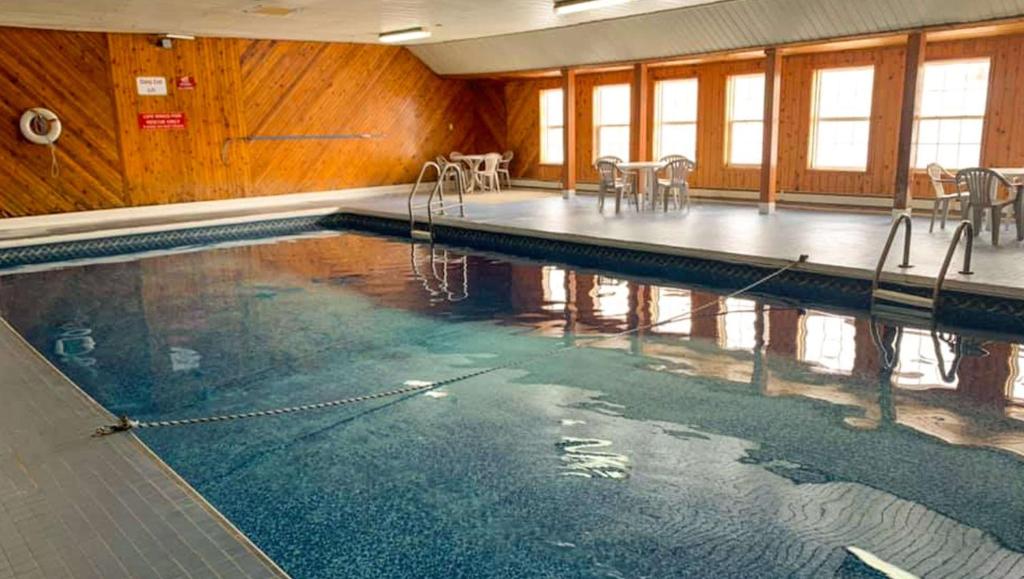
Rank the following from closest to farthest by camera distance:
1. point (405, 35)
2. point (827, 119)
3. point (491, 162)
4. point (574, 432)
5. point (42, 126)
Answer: point (574, 432) → point (42, 126) → point (827, 119) → point (405, 35) → point (491, 162)

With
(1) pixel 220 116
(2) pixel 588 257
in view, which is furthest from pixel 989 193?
(1) pixel 220 116

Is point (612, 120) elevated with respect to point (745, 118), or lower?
elevated

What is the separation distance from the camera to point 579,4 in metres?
7.99

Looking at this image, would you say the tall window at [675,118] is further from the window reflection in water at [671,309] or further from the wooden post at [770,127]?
the window reflection in water at [671,309]

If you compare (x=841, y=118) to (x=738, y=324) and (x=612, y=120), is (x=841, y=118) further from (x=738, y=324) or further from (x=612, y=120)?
(x=738, y=324)

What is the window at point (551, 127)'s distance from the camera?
13477mm

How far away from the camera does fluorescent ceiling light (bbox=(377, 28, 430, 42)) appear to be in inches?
415

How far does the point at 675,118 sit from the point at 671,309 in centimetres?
666

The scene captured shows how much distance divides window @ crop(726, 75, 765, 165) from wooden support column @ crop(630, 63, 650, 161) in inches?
52.0

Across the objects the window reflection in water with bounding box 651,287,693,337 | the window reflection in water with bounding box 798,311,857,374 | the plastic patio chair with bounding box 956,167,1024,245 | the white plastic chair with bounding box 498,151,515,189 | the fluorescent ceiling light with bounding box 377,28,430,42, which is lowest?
the window reflection in water with bounding box 798,311,857,374

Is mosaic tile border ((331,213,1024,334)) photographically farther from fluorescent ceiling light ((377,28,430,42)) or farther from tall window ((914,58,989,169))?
tall window ((914,58,989,169))

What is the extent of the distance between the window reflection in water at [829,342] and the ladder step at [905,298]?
0.91ft

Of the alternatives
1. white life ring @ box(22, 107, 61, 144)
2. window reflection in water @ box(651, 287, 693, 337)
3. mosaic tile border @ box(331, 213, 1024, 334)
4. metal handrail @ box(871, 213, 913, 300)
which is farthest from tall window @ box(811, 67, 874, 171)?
white life ring @ box(22, 107, 61, 144)

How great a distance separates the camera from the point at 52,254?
866 cm
